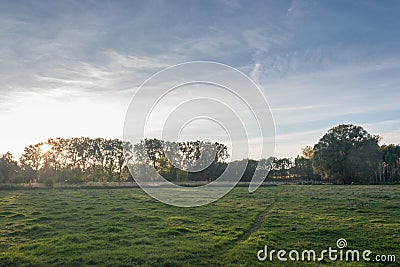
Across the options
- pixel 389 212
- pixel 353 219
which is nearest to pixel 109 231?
pixel 353 219

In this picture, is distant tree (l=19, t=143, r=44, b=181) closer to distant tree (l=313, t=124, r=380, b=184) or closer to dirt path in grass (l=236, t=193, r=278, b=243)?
distant tree (l=313, t=124, r=380, b=184)

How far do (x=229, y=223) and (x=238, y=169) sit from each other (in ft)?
149

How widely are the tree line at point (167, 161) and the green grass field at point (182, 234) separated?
32.5 m

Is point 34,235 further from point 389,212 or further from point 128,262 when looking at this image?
point 389,212

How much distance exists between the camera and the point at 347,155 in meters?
76.3

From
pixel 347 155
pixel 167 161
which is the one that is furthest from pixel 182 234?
pixel 347 155

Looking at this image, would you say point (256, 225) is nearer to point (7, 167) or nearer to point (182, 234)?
point (182, 234)

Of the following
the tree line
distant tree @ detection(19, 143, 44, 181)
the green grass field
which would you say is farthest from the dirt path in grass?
distant tree @ detection(19, 143, 44, 181)

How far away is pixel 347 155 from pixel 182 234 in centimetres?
6833

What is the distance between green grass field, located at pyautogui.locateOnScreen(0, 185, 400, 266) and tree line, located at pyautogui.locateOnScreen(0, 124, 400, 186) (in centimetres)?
3248

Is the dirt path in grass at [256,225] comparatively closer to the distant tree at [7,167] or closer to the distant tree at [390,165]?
the distant tree at [7,167]

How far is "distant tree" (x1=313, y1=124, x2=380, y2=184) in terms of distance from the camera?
74.9 meters

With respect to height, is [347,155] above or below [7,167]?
above

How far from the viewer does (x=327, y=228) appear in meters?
17.6
